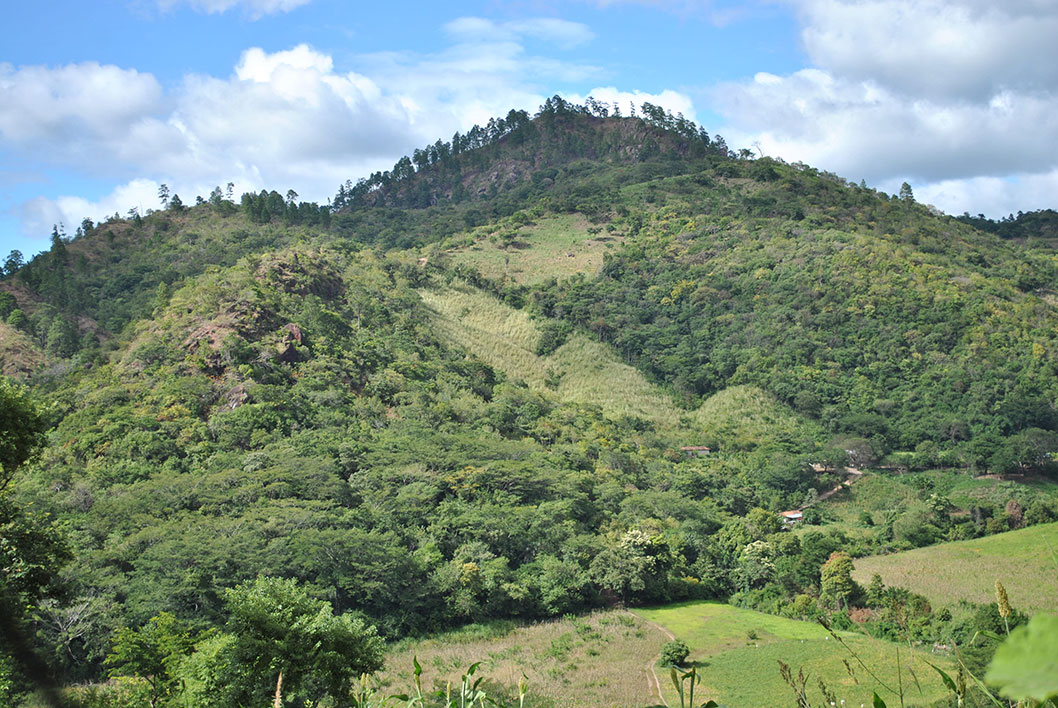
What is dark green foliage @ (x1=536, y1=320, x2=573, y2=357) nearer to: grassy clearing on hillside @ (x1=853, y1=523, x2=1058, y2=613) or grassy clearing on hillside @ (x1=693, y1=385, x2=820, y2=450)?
grassy clearing on hillside @ (x1=693, y1=385, x2=820, y2=450)

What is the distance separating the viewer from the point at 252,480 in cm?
3098

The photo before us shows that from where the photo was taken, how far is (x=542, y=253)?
7906cm

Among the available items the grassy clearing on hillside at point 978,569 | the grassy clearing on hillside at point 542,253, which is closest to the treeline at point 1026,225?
the grassy clearing on hillside at point 542,253

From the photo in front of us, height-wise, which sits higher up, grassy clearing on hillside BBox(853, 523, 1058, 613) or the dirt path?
the dirt path

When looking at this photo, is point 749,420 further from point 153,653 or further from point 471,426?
point 153,653

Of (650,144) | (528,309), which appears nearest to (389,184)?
(650,144)

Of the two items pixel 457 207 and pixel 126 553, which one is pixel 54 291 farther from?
pixel 457 207

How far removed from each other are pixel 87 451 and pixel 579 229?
60.6m

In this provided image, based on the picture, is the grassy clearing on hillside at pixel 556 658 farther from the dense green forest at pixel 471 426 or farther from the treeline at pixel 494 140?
the treeline at pixel 494 140

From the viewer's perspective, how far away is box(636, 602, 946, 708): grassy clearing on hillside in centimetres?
2019

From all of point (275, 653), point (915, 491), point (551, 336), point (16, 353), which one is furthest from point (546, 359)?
point (275, 653)

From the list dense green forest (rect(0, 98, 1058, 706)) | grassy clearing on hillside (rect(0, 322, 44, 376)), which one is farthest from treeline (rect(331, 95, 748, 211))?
grassy clearing on hillside (rect(0, 322, 44, 376))

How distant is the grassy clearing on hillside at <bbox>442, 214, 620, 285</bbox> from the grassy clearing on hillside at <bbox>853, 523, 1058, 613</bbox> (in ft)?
144

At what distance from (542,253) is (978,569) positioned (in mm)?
54000
